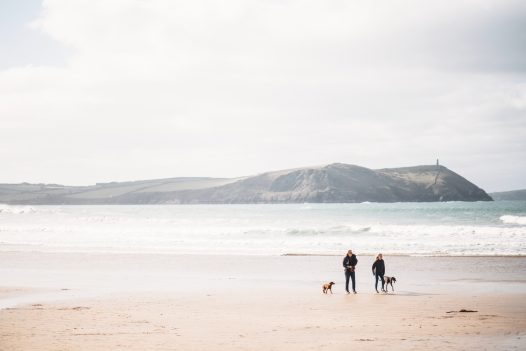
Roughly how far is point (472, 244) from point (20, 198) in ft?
470

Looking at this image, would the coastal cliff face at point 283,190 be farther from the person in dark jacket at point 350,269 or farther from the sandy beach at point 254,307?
the person in dark jacket at point 350,269

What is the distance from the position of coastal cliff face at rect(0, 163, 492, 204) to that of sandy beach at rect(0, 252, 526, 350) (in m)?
131

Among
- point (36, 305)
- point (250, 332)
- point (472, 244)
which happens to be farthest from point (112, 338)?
point (472, 244)

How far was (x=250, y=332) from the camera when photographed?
10.5 meters

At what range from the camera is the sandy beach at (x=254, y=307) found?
31.8ft

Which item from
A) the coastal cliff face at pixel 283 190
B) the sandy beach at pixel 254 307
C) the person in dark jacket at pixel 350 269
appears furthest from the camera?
the coastal cliff face at pixel 283 190

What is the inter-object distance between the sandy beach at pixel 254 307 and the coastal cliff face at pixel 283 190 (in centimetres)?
13067

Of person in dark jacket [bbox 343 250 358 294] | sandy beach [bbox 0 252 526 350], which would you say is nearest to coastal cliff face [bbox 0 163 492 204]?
sandy beach [bbox 0 252 526 350]

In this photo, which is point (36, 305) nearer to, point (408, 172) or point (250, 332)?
point (250, 332)

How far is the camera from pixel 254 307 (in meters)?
13.5

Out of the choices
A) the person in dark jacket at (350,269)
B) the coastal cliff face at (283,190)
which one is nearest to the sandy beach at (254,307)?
the person in dark jacket at (350,269)

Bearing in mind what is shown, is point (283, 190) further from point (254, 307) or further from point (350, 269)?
point (254, 307)

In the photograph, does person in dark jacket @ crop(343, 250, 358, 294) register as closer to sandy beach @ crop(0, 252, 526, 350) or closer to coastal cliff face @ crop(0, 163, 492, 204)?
sandy beach @ crop(0, 252, 526, 350)

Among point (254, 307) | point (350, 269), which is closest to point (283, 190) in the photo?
point (350, 269)
